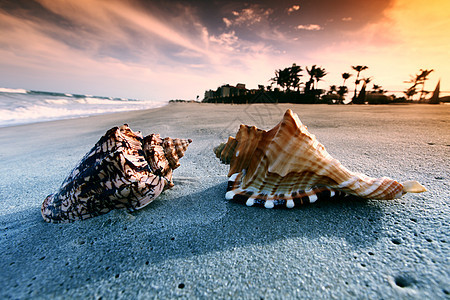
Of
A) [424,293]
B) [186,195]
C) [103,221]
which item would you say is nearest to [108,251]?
[103,221]

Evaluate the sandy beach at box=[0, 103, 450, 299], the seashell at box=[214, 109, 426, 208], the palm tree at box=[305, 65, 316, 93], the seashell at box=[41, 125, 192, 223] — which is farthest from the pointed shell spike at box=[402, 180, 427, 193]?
the palm tree at box=[305, 65, 316, 93]

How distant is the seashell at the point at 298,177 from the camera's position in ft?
4.40

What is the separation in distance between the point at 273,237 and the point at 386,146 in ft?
9.31

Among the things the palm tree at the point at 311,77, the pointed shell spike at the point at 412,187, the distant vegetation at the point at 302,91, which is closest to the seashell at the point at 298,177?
the pointed shell spike at the point at 412,187

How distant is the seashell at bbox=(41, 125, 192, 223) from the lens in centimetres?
143

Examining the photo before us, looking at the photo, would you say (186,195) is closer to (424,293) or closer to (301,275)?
(301,275)

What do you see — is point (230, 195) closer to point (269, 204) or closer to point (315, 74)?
point (269, 204)

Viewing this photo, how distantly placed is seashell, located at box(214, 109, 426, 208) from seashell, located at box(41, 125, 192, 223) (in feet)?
2.57

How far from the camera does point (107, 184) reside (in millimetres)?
1423

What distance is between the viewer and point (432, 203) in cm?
137

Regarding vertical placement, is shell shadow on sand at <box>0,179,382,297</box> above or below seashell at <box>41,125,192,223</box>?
below

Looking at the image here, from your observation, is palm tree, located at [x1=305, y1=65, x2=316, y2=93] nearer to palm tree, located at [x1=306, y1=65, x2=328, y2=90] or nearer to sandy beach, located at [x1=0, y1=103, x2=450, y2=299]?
palm tree, located at [x1=306, y1=65, x2=328, y2=90]

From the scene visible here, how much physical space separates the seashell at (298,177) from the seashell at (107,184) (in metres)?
0.78

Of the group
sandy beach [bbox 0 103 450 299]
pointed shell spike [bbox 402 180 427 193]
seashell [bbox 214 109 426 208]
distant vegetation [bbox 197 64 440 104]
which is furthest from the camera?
distant vegetation [bbox 197 64 440 104]
